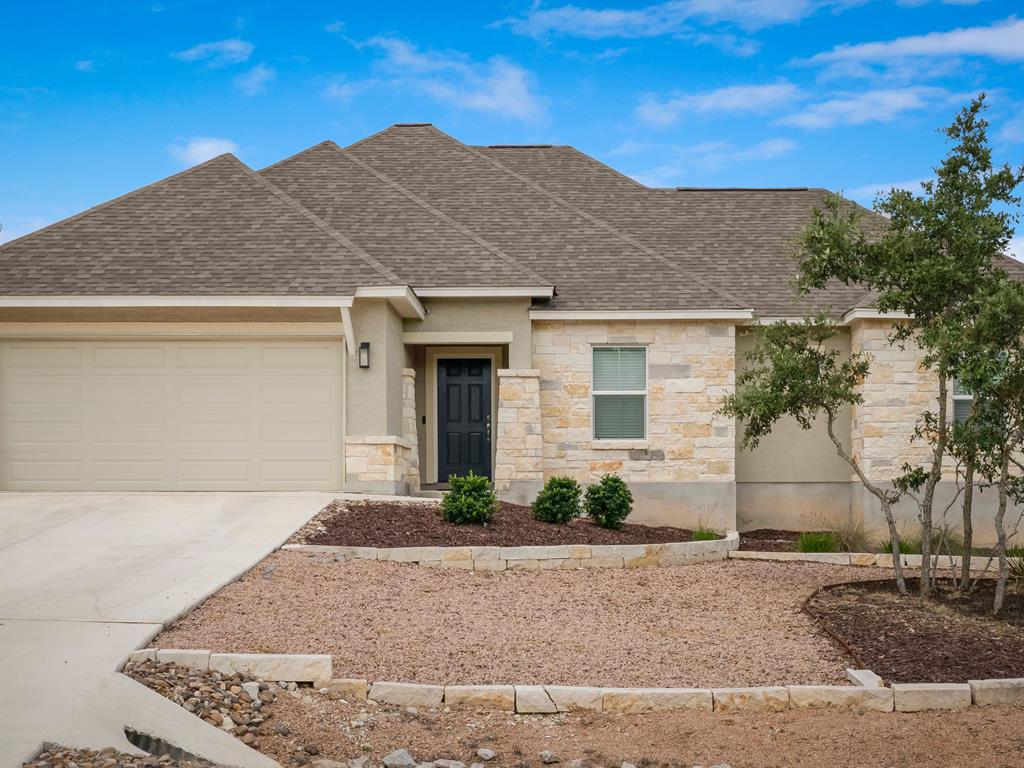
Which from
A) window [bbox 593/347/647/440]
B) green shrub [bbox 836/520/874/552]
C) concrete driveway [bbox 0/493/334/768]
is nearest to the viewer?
concrete driveway [bbox 0/493/334/768]

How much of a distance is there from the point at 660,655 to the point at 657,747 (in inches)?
72.0

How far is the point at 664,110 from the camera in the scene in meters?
15.4

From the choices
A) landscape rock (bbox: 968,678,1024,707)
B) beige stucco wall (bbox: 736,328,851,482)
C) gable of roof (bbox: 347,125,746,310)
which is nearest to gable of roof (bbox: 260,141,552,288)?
gable of roof (bbox: 347,125,746,310)

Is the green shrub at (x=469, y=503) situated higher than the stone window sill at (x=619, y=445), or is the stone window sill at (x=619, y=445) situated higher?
the stone window sill at (x=619, y=445)

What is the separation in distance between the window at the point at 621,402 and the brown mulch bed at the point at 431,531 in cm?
257

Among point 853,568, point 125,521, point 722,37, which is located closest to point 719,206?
point 722,37

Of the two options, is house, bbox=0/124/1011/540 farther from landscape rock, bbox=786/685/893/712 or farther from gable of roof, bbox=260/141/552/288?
landscape rock, bbox=786/685/893/712

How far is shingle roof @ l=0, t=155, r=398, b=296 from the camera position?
14.4 metres

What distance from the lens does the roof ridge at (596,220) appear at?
16531 millimetres

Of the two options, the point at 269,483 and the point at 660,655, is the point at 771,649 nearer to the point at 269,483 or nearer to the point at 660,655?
the point at 660,655

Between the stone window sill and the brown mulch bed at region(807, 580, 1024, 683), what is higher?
the stone window sill

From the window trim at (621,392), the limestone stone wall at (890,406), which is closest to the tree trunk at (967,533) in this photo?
the limestone stone wall at (890,406)

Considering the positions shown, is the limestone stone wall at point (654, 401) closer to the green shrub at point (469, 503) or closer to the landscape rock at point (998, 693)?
the green shrub at point (469, 503)

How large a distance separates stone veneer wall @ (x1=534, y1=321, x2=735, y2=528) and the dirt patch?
918 cm
